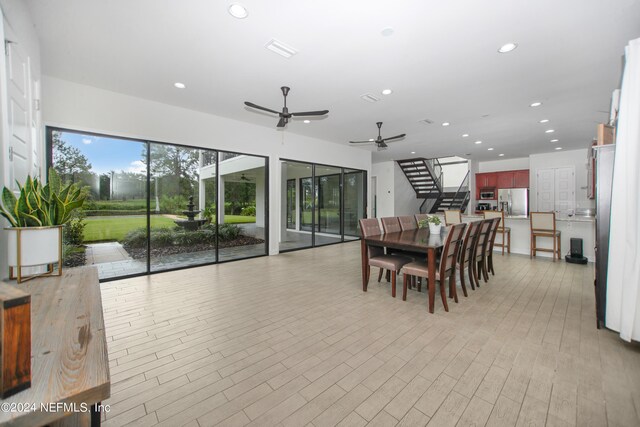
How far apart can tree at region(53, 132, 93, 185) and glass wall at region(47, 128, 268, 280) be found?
11mm

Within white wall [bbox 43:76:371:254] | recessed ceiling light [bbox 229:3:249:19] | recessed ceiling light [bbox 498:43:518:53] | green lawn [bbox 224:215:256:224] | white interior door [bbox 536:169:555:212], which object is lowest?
green lawn [bbox 224:215:256:224]

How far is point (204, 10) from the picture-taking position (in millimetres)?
2467

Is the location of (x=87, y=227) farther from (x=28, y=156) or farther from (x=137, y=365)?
(x=137, y=365)

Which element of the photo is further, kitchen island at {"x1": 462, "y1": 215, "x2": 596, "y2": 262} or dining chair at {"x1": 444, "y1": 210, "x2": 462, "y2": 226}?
dining chair at {"x1": 444, "y1": 210, "x2": 462, "y2": 226}

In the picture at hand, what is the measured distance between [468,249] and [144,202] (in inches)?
205

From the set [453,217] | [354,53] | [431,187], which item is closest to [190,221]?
[354,53]

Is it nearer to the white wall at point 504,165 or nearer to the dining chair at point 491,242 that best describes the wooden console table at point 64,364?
the dining chair at point 491,242

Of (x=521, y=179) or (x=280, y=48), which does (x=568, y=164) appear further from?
(x=280, y=48)

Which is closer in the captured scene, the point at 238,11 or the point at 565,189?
the point at 238,11

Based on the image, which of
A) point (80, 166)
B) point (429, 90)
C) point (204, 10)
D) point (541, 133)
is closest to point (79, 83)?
point (80, 166)

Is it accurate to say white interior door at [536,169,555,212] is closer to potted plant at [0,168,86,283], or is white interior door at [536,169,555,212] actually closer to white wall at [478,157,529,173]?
white wall at [478,157,529,173]

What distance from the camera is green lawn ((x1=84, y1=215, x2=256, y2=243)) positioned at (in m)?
4.20

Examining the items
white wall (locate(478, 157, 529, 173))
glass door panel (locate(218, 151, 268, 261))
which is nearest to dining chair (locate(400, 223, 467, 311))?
glass door panel (locate(218, 151, 268, 261))

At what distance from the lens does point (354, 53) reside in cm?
314
